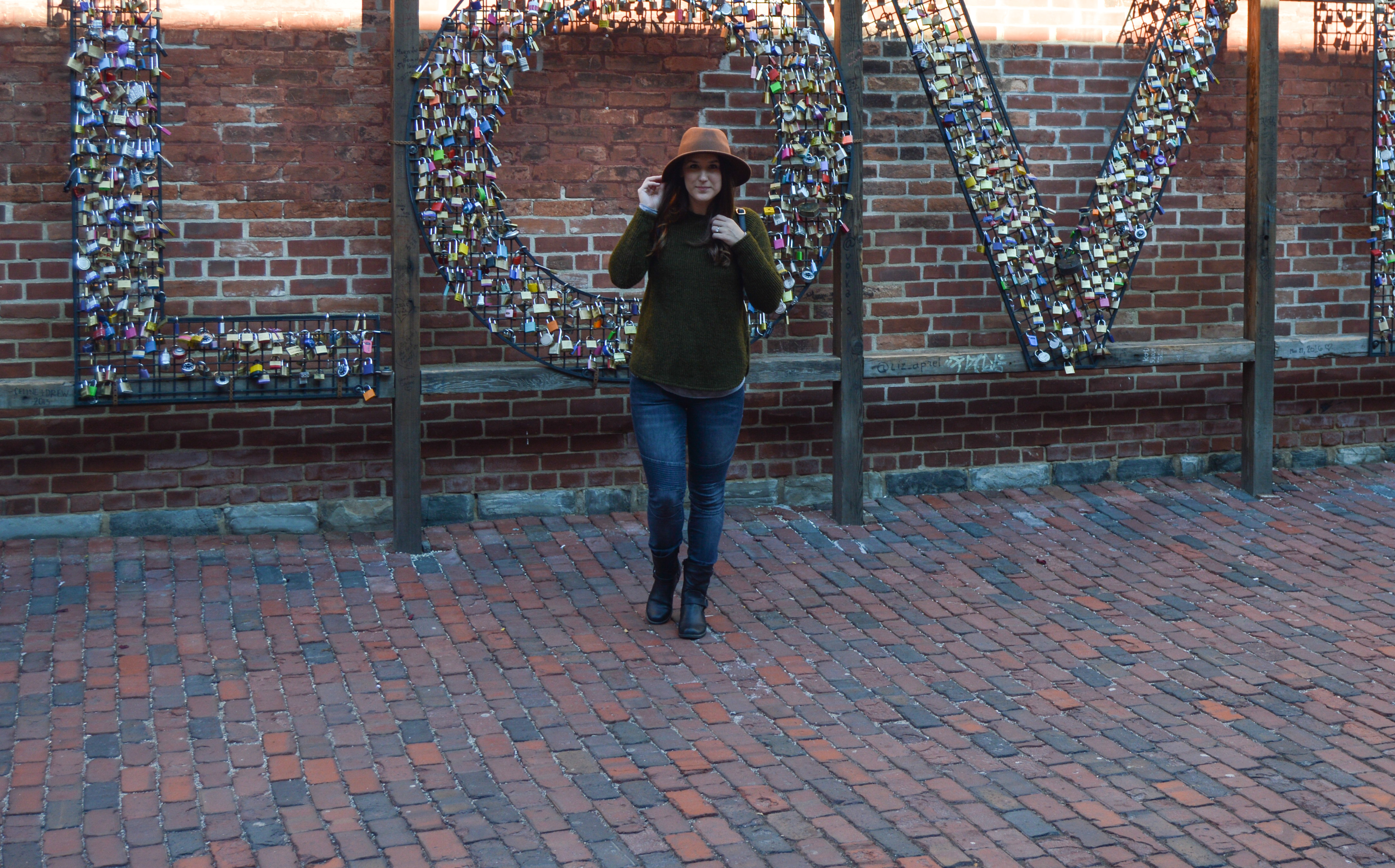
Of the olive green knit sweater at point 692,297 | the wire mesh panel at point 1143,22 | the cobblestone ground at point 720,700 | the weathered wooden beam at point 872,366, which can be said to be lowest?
the cobblestone ground at point 720,700

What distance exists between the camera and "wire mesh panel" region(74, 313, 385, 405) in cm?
586

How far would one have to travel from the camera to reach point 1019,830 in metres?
3.97

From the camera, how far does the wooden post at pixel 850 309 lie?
6.52 m

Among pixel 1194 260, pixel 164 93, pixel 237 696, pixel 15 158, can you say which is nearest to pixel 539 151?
pixel 164 93

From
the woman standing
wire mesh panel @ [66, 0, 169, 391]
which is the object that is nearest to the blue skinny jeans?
the woman standing

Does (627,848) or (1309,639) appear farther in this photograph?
(1309,639)

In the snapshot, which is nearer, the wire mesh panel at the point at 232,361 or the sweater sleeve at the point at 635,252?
the sweater sleeve at the point at 635,252

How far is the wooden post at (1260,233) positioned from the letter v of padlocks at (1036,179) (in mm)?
220

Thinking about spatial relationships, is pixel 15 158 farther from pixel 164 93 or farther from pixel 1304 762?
pixel 1304 762

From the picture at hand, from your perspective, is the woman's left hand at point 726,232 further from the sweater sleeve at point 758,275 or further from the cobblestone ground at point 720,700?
the cobblestone ground at point 720,700

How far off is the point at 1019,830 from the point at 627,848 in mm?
1066

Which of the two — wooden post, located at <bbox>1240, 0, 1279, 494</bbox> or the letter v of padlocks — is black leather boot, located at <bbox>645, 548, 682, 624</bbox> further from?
wooden post, located at <bbox>1240, 0, 1279, 494</bbox>

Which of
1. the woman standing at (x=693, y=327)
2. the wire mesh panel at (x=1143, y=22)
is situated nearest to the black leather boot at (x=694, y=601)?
the woman standing at (x=693, y=327)

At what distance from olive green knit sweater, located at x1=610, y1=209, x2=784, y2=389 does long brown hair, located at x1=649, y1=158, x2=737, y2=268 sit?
0.06 feet
